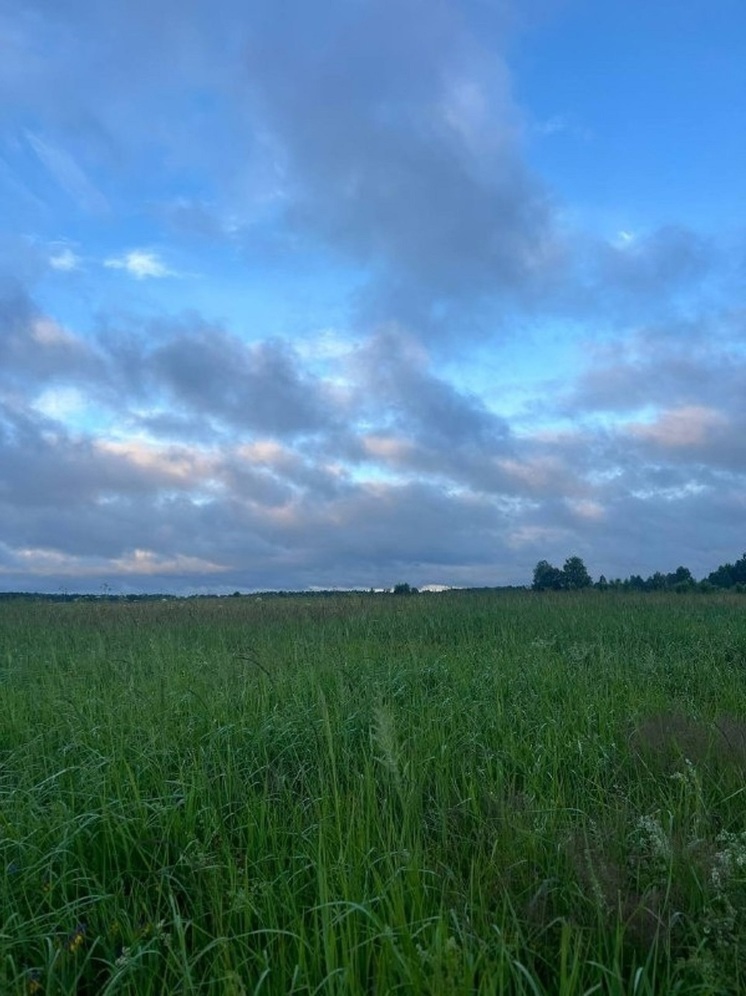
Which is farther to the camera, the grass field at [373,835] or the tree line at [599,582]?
the tree line at [599,582]

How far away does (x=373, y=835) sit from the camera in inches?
146

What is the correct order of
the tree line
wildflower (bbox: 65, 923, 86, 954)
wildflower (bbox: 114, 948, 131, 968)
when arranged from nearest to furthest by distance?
wildflower (bbox: 114, 948, 131, 968)
wildflower (bbox: 65, 923, 86, 954)
the tree line

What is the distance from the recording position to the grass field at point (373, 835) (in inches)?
110

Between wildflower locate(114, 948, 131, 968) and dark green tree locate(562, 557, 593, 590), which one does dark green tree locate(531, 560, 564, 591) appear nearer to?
dark green tree locate(562, 557, 593, 590)

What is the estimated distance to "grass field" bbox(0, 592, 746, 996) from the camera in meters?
2.78

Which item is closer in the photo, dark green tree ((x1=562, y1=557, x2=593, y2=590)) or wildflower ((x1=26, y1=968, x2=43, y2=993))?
wildflower ((x1=26, y1=968, x2=43, y2=993))

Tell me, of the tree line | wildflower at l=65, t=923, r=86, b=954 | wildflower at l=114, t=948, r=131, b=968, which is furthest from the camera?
the tree line

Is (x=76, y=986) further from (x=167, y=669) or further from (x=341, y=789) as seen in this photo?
(x=167, y=669)

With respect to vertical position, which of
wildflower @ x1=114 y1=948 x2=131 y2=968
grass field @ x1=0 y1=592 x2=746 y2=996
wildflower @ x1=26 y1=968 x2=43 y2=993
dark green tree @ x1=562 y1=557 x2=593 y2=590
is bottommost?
wildflower @ x1=26 y1=968 x2=43 y2=993

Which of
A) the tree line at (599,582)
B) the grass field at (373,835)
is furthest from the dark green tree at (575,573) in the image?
the grass field at (373,835)

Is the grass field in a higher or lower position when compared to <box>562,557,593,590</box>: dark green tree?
lower

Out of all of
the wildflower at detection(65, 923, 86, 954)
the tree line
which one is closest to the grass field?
the wildflower at detection(65, 923, 86, 954)

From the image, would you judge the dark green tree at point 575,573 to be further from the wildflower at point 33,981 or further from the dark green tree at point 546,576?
the wildflower at point 33,981

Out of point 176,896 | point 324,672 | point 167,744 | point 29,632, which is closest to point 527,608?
point 29,632
